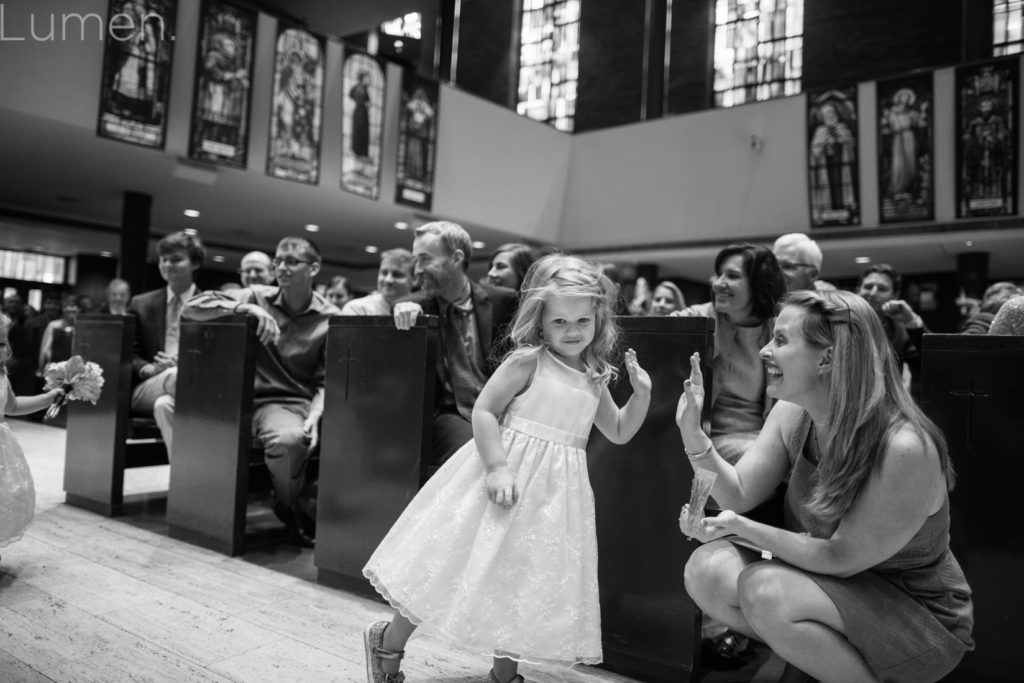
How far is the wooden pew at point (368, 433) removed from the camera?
2797 mm

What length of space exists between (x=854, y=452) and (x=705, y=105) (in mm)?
14159

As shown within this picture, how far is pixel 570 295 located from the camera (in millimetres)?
1938

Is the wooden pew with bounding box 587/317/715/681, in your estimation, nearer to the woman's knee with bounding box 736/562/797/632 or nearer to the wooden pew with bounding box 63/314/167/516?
the woman's knee with bounding box 736/562/797/632

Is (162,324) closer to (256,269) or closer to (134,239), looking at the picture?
(256,269)

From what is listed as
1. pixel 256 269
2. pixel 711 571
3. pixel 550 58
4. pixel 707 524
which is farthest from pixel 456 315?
pixel 550 58

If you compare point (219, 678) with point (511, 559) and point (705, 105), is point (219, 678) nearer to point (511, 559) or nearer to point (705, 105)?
point (511, 559)

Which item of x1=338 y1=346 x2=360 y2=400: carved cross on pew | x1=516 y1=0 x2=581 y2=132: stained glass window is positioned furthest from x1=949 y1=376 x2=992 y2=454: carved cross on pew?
x1=516 y1=0 x2=581 y2=132: stained glass window

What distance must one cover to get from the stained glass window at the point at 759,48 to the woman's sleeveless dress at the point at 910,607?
1329 centimetres

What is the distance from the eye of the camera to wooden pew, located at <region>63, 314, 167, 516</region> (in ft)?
13.5

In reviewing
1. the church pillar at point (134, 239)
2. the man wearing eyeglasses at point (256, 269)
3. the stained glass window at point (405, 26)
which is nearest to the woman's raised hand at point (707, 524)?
the man wearing eyeglasses at point (256, 269)

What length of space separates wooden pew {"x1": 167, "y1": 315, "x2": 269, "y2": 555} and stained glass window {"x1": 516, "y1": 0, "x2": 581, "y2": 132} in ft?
45.7

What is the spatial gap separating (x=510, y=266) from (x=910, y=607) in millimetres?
2345

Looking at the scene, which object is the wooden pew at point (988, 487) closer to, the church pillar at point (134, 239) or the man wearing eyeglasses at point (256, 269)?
the man wearing eyeglasses at point (256, 269)

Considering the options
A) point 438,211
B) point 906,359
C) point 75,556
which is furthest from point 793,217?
point 75,556
